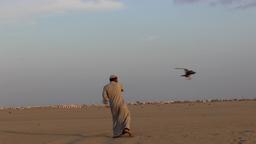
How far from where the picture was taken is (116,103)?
17.8 m

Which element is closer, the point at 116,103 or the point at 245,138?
the point at 245,138

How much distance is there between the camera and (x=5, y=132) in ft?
71.3

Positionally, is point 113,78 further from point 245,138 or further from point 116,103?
point 245,138

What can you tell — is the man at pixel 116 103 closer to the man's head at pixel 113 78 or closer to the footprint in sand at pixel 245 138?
the man's head at pixel 113 78

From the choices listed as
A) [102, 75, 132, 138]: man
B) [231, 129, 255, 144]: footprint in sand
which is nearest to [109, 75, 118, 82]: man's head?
[102, 75, 132, 138]: man

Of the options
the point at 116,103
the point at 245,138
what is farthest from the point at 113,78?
the point at 245,138

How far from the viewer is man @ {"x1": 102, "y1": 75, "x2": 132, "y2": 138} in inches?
691

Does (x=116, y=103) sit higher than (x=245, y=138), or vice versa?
(x=116, y=103)

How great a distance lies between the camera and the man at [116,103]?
1755 centimetres

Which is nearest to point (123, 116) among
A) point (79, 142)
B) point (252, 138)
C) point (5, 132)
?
point (79, 142)

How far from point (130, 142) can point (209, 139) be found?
6.12ft

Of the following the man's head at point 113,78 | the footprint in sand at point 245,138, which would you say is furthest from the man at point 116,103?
the footprint in sand at point 245,138

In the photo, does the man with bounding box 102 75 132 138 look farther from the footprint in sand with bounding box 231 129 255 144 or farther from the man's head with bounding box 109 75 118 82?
the footprint in sand with bounding box 231 129 255 144

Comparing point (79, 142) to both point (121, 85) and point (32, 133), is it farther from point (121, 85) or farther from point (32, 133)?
point (32, 133)
